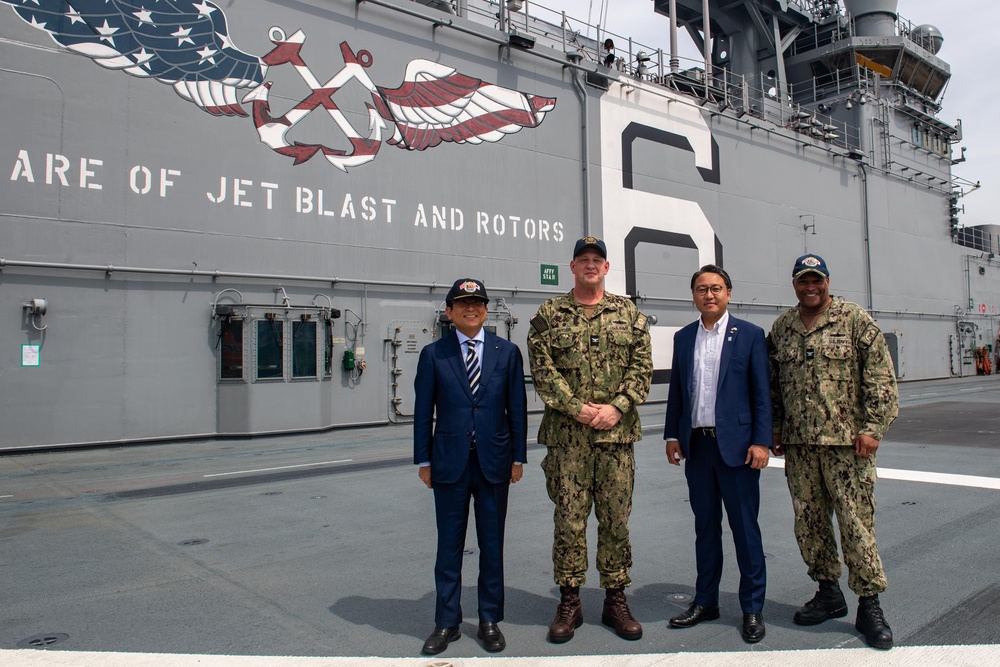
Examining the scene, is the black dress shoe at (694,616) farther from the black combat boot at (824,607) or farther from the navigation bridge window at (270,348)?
the navigation bridge window at (270,348)

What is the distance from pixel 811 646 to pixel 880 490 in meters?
3.87

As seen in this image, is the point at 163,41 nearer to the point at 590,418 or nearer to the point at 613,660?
the point at 590,418

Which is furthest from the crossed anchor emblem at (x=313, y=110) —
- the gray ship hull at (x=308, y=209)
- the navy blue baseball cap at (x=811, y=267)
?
the navy blue baseball cap at (x=811, y=267)

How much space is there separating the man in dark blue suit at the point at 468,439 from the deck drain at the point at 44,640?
1693 millimetres

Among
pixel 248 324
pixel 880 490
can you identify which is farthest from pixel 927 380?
pixel 248 324

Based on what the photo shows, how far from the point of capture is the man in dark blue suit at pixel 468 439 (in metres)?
3.26

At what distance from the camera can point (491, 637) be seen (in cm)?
313

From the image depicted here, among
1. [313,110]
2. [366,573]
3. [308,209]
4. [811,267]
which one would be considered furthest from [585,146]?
[366,573]

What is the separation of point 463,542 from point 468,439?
0.47 meters

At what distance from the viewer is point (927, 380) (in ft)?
83.5

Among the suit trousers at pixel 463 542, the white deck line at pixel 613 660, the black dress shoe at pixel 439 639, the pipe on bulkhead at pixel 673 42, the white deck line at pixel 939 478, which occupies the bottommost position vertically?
the white deck line at pixel 613 660

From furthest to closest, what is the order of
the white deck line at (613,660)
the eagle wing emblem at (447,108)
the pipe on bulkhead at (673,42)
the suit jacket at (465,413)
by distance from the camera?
the pipe on bulkhead at (673,42) → the eagle wing emblem at (447,108) → the suit jacket at (465,413) → the white deck line at (613,660)

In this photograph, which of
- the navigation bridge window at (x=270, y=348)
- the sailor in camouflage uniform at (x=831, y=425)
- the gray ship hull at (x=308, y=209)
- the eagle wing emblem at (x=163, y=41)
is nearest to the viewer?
the sailor in camouflage uniform at (x=831, y=425)

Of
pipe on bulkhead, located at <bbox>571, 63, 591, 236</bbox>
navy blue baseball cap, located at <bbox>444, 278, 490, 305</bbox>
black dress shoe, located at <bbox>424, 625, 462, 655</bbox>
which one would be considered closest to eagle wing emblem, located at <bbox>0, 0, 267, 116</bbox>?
pipe on bulkhead, located at <bbox>571, 63, 591, 236</bbox>
